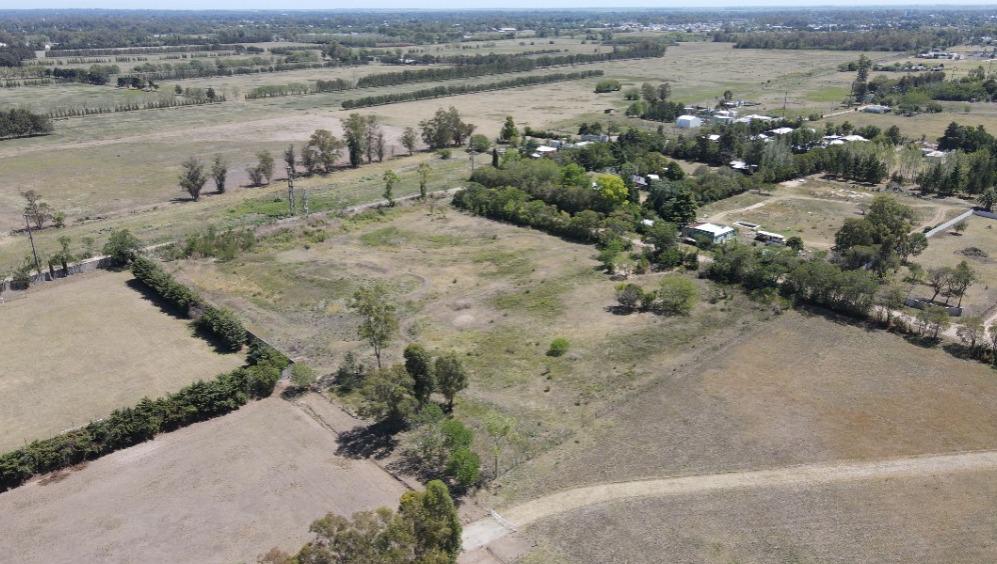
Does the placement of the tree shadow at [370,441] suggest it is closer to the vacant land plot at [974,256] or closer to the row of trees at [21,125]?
the vacant land plot at [974,256]

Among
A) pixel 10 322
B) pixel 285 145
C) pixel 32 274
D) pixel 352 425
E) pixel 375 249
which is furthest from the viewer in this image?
pixel 285 145

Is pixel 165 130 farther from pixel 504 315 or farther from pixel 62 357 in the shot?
pixel 504 315

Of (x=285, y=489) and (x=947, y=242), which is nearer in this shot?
(x=285, y=489)

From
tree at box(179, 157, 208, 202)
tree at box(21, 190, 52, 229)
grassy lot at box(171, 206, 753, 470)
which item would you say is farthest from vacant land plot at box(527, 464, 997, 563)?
tree at box(179, 157, 208, 202)

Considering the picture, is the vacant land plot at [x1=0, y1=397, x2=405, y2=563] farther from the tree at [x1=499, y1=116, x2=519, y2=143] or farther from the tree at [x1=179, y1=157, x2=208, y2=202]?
the tree at [x1=499, y1=116, x2=519, y2=143]

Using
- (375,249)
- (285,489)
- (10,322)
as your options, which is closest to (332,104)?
(375,249)

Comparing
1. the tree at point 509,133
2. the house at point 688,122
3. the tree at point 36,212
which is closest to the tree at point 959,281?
the tree at point 509,133

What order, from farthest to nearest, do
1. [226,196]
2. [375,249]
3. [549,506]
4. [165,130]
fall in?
[165,130] → [226,196] → [375,249] → [549,506]
